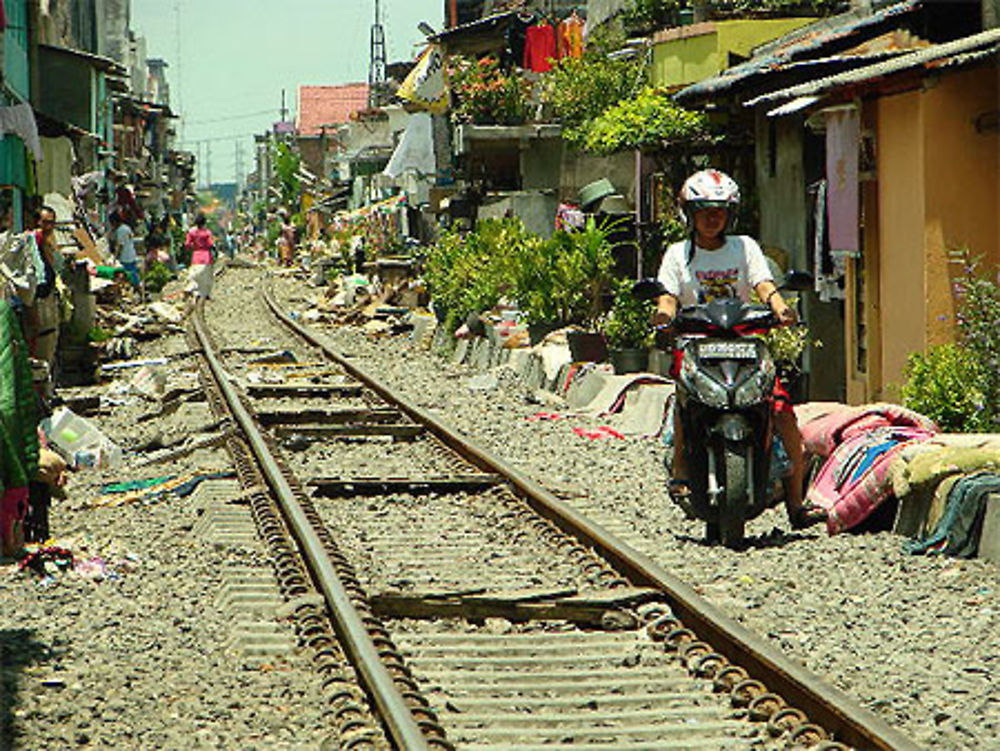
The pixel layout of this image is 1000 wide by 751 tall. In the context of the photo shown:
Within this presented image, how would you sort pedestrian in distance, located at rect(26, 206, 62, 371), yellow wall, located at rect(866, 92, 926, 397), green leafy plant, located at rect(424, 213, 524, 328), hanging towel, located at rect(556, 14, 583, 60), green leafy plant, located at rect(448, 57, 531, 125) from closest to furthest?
yellow wall, located at rect(866, 92, 926, 397) < pedestrian in distance, located at rect(26, 206, 62, 371) < green leafy plant, located at rect(424, 213, 524, 328) < green leafy plant, located at rect(448, 57, 531, 125) < hanging towel, located at rect(556, 14, 583, 60)

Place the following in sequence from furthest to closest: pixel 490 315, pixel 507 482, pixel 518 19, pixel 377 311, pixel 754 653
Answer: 1. pixel 518 19
2. pixel 377 311
3. pixel 490 315
4. pixel 507 482
5. pixel 754 653

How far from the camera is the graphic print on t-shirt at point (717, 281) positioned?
30.7 ft

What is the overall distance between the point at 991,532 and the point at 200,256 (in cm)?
3137

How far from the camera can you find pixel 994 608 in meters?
7.51

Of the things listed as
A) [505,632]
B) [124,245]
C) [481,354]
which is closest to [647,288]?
[505,632]

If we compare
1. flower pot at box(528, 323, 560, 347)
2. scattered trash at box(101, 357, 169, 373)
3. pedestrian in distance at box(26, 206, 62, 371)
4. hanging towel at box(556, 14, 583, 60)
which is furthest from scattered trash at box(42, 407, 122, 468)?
hanging towel at box(556, 14, 583, 60)

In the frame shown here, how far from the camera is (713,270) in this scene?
9344 millimetres

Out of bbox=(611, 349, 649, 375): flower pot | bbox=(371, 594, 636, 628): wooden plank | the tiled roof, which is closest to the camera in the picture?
bbox=(371, 594, 636, 628): wooden plank

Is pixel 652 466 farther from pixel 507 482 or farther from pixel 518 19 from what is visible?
pixel 518 19

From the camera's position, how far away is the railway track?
18.6 ft

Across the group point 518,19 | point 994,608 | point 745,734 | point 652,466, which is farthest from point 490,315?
point 745,734

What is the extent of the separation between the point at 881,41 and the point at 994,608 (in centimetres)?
970

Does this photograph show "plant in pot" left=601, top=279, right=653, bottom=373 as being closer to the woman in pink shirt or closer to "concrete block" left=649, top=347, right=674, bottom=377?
"concrete block" left=649, top=347, right=674, bottom=377

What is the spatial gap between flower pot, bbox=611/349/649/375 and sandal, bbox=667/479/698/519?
29.8ft
